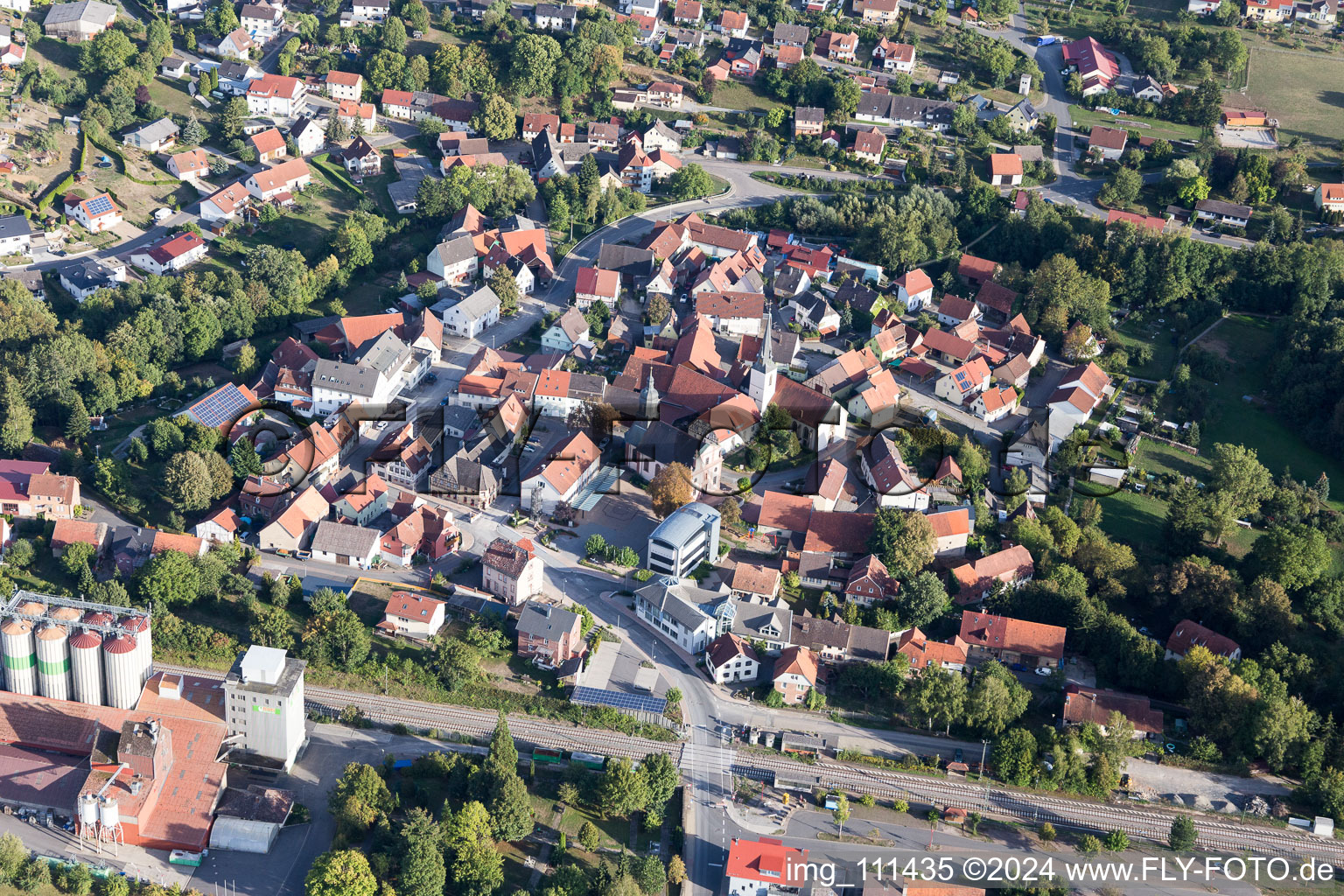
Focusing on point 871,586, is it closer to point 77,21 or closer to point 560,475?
point 560,475

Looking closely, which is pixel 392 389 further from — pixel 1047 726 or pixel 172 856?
pixel 1047 726

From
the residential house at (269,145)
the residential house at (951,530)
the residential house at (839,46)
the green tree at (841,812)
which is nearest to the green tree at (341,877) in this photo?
the green tree at (841,812)

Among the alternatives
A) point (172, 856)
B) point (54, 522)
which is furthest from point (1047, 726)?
point (54, 522)

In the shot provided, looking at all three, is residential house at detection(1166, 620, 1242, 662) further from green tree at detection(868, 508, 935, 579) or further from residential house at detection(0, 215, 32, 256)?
residential house at detection(0, 215, 32, 256)

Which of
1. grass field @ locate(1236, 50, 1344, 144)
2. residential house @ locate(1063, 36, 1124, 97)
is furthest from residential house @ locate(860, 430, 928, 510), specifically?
grass field @ locate(1236, 50, 1344, 144)

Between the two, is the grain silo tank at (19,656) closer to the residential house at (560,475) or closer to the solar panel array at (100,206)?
the residential house at (560,475)
